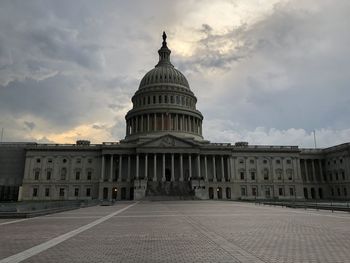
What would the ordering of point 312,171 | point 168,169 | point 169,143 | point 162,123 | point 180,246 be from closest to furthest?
point 180,246 → point 169,143 → point 168,169 → point 312,171 → point 162,123

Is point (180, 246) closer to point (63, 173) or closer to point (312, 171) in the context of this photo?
point (63, 173)

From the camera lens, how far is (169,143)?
95062 millimetres

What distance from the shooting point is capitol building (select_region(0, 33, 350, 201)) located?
93875 millimetres

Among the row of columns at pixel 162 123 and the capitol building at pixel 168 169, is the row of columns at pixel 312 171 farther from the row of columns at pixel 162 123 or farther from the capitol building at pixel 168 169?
the row of columns at pixel 162 123

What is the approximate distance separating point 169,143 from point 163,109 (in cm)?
2108

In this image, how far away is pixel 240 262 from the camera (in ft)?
34.4

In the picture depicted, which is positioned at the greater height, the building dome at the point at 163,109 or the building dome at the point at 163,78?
the building dome at the point at 163,78

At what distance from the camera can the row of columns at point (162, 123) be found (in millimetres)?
111688

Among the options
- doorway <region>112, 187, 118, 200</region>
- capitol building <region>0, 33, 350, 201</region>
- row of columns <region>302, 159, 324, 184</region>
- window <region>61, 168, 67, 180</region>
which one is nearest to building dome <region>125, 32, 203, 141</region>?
capitol building <region>0, 33, 350, 201</region>

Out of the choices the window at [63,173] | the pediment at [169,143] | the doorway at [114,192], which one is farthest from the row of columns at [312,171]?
the window at [63,173]

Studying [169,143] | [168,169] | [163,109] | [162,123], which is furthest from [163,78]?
Result: [168,169]

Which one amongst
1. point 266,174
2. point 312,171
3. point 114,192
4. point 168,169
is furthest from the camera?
point 312,171

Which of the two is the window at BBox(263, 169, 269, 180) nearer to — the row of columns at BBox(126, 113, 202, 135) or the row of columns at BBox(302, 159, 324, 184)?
the row of columns at BBox(302, 159, 324, 184)

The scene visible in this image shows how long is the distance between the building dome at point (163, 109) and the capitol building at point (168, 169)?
906 millimetres
